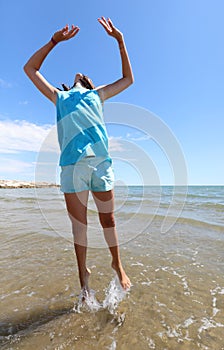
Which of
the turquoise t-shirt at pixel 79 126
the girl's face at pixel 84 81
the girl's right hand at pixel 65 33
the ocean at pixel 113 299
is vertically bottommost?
the ocean at pixel 113 299

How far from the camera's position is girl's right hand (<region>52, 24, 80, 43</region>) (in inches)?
86.2

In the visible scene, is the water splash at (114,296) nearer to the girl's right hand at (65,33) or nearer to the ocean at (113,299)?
the ocean at (113,299)

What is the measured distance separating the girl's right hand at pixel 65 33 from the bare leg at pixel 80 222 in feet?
4.90

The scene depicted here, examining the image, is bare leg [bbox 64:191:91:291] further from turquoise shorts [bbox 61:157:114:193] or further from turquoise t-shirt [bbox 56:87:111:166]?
turquoise t-shirt [bbox 56:87:111:166]

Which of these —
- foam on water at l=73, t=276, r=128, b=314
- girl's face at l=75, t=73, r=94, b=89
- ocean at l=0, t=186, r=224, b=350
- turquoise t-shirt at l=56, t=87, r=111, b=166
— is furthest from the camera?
girl's face at l=75, t=73, r=94, b=89

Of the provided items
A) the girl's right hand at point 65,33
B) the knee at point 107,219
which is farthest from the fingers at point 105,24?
the knee at point 107,219

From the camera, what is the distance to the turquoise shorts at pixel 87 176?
2.04m

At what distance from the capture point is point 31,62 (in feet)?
7.20

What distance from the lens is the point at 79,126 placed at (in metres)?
2.04

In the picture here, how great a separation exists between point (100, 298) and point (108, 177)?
1.27m

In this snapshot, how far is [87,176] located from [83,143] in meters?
0.30

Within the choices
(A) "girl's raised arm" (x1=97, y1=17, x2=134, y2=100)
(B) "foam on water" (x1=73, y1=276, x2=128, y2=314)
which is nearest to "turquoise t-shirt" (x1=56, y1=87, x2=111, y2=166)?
(A) "girl's raised arm" (x1=97, y1=17, x2=134, y2=100)

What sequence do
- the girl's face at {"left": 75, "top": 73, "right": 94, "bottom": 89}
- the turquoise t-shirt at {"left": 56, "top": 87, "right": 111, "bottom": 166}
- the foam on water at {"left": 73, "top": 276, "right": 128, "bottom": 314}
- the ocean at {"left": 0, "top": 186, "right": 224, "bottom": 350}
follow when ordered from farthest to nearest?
the girl's face at {"left": 75, "top": 73, "right": 94, "bottom": 89} → the foam on water at {"left": 73, "top": 276, "right": 128, "bottom": 314} → the turquoise t-shirt at {"left": 56, "top": 87, "right": 111, "bottom": 166} → the ocean at {"left": 0, "top": 186, "right": 224, "bottom": 350}

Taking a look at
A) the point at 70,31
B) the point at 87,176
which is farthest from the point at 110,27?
the point at 87,176
